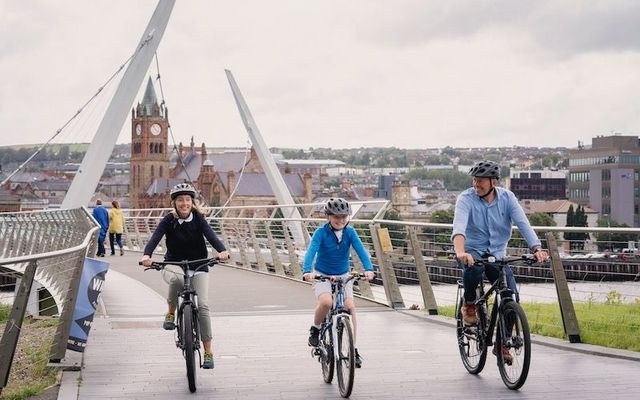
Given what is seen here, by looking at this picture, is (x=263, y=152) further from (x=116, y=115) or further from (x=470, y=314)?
(x=470, y=314)

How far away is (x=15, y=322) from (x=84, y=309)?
194cm

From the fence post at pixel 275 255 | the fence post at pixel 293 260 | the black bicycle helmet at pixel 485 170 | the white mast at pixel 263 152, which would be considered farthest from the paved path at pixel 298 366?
the white mast at pixel 263 152

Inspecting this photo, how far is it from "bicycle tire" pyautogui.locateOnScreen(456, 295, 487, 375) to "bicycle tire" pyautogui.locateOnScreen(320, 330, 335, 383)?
1047 mm

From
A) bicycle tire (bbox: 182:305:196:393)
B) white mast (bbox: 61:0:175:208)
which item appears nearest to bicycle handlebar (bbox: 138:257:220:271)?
bicycle tire (bbox: 182:305:196:393)

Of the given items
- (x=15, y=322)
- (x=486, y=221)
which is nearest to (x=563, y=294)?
(x=486, y=221)

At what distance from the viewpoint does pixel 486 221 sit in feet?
28.4

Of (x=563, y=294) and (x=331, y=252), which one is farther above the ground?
(x=331, y=252)

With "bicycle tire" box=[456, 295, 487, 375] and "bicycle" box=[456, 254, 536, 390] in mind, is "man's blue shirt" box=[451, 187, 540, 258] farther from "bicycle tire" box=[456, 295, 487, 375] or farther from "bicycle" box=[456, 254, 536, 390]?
"bicycle tire" box=[456, 295, 487, 375]

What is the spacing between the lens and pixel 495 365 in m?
9.57

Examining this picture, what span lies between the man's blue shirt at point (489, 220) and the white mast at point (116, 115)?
2847cm

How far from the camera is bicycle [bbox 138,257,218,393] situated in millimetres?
8352

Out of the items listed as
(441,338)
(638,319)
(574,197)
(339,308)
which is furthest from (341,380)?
(574,197)

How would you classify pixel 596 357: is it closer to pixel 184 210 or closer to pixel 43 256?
pixel 184 210

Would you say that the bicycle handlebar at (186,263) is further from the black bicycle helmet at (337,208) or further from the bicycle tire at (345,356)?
the bicycle tire at (345,356)
